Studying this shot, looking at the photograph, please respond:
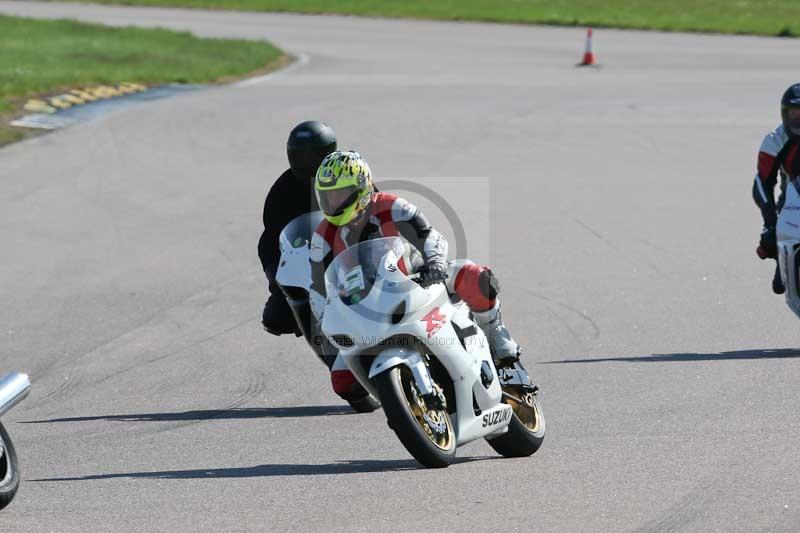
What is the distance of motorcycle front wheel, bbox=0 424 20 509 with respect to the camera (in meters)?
6.39

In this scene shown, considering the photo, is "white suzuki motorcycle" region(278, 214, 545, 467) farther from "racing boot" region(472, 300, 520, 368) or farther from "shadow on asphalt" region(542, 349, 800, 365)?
"shadow on asphalt" region(542, 349, 800, 365)

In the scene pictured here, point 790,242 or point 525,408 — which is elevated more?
point 525,408

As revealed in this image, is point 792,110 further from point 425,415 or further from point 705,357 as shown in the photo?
point 425,415

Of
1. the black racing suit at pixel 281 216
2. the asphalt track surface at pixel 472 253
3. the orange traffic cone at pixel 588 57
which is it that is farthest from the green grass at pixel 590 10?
the black racing suit at pixel 281 216

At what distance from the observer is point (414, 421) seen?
22.5 ft

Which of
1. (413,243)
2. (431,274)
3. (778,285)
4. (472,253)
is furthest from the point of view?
(472,253)

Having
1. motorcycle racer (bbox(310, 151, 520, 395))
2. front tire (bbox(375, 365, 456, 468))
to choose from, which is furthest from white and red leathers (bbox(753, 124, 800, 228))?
front tire (bbox(375, 365, 456, 468))

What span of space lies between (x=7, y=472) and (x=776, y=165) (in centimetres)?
630

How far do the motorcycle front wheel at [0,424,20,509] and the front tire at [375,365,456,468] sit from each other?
1619 mm

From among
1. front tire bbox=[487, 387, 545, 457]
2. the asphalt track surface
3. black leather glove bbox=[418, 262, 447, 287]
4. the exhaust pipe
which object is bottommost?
the asphalt track surface

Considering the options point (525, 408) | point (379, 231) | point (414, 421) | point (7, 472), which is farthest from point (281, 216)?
point (7, 472)

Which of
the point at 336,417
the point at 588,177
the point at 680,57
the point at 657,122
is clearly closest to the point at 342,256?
the point at 336,417

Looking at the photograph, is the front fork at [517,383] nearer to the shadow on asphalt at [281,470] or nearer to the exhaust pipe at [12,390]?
the shadow on asphalt at [281,470]

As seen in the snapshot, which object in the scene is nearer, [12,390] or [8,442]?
[12,390]
